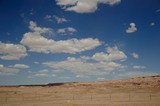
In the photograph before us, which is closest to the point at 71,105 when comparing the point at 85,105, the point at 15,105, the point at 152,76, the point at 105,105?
the point at 85,105

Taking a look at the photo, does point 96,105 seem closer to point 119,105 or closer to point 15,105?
point 119,105

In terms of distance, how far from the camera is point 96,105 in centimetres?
3891

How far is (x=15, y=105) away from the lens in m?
38.8

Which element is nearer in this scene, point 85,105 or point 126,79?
point 85,105

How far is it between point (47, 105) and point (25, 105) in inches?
122

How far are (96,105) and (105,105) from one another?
129cm

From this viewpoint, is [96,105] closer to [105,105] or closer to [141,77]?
[105,105]

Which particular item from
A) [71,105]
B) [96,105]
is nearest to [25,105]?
[71,105]

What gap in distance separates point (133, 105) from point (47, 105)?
12.2 m

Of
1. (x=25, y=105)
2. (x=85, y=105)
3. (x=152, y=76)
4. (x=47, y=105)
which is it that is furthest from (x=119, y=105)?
(x=152, y=76)

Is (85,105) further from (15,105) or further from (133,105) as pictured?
(15,105)

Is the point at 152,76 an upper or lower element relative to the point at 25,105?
→ upper

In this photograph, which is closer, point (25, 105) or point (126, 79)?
point (25, 105)

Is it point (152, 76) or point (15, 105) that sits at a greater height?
point (152, 76)
